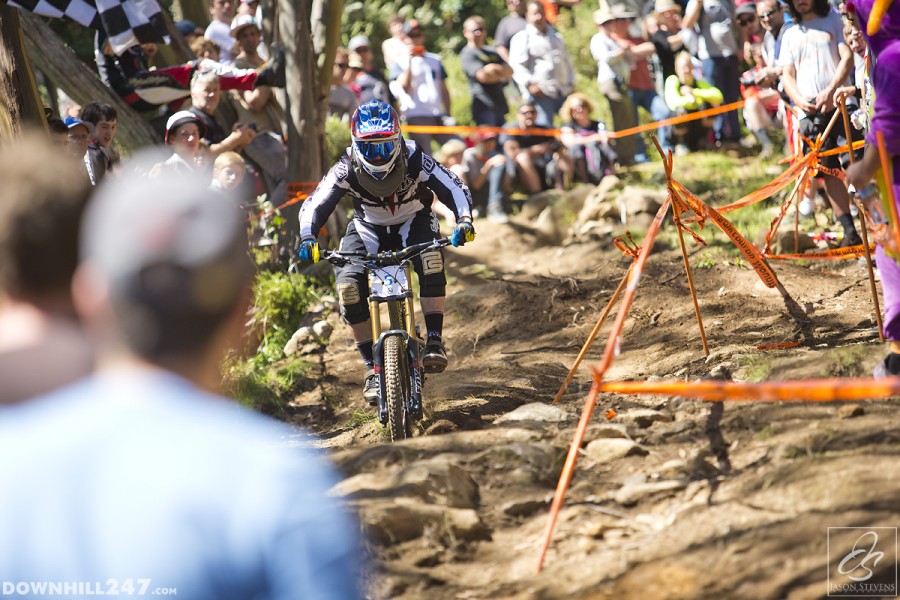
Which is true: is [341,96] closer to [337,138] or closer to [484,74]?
[337,138]

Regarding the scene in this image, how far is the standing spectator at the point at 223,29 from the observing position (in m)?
10.2

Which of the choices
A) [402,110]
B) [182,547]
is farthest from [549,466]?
[402,110]

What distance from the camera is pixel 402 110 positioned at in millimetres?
12000

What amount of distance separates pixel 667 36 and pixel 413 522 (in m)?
9.83

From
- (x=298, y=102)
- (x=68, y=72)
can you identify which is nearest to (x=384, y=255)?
(x=298, y=102)

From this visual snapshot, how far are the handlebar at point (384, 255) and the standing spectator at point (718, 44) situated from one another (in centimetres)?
754

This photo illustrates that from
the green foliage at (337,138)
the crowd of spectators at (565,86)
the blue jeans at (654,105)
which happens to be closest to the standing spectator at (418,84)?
the crowd of spectators at (565,86)

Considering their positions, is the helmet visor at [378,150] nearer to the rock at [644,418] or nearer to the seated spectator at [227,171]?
the rock at [644,418]

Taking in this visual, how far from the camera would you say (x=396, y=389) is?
5285 mm

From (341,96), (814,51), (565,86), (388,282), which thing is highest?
(341,96)

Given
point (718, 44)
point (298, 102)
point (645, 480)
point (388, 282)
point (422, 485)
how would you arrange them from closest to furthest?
point (422, 485)
point (645, 480)
point (388, 282)
point (298, 102)
point (718, 44)

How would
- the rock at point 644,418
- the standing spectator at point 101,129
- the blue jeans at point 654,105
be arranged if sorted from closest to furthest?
the rock at point 644,418, the standing spectator at point 101,129, the blue jeans at point 654,105

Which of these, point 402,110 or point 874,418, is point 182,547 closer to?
point 874,418

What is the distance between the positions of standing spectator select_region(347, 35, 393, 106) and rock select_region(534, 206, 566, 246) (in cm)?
231
